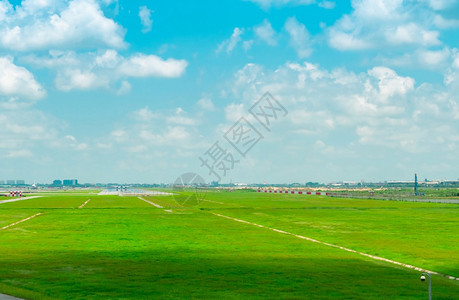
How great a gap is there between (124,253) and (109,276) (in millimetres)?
7721

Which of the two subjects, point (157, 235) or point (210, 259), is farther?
point (157, 235)

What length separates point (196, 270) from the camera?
24359 mm

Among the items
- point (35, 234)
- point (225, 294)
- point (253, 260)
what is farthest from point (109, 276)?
point (35, 234)

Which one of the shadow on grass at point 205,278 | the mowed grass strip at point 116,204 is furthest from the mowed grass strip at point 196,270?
the mowed grass strip at point 116,204

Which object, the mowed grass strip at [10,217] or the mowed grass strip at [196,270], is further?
the mowed grass strip at [10,217]

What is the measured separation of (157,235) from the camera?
4125 cm

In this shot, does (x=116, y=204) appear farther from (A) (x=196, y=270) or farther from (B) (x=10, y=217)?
(A) (x=196, y=270)

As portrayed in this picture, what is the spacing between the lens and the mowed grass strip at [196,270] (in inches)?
768

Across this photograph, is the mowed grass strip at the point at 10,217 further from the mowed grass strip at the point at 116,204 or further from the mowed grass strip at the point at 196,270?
the mowed grass strip at the point at 116,204

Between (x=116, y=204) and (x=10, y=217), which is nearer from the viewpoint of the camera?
(x=10, y=217)

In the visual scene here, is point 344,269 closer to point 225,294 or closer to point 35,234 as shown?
point 225,294

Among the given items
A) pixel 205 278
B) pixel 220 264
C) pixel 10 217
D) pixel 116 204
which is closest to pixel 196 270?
pixel 205 278

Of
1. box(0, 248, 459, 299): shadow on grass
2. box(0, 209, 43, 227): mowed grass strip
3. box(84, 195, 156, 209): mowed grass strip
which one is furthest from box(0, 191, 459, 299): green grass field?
box(84, 195, 156, 209): mowed grass strip

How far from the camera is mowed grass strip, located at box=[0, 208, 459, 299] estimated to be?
768 inches
